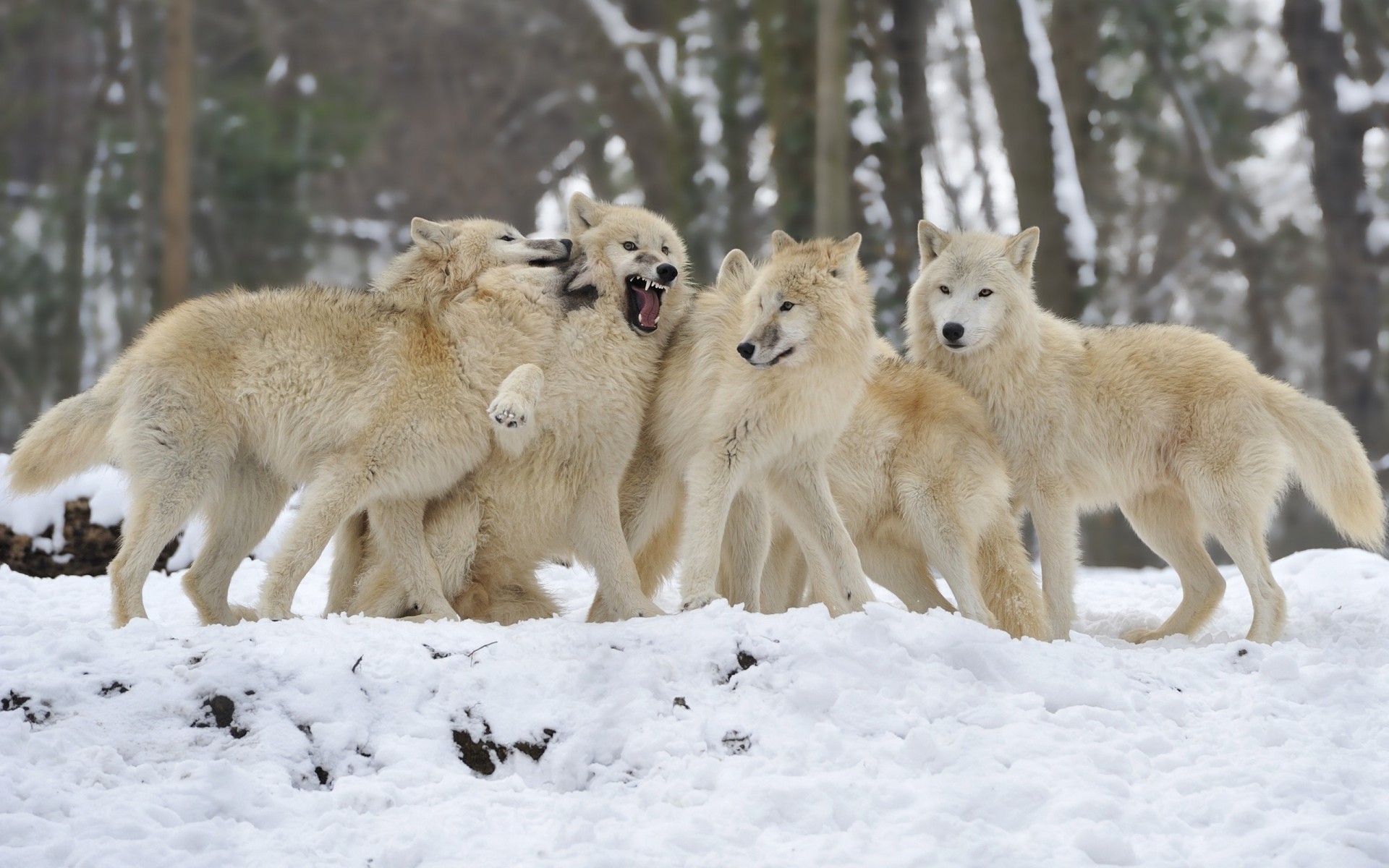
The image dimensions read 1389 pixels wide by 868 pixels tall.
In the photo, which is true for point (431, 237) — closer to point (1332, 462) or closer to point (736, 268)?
point (736, 268)

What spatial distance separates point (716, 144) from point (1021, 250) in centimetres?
995

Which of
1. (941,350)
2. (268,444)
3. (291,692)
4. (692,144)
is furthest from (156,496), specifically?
(692,144)

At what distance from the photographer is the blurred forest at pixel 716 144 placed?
13641 mm

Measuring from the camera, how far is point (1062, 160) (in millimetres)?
11508

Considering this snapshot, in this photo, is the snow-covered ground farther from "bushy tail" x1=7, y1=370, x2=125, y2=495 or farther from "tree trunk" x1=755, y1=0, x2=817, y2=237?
"tree trunk" x1=755, y1=0, x2=817, y2=237

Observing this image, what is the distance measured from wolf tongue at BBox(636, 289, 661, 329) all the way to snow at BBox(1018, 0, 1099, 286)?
628cm

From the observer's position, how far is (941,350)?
22.2ft

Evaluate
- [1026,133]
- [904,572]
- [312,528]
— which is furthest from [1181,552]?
[1026,133]

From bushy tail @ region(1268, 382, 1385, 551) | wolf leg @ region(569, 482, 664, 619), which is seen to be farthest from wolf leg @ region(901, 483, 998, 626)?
bushy tail @ region(1268, 382, 1385, 551)

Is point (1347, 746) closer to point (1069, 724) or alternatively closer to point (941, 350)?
point (1069, 724)

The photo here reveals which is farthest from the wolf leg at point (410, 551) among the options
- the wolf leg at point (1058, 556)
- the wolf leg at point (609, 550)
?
the wolf leg at point (1058, 556)

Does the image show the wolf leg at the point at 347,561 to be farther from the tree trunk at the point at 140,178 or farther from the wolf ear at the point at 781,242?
the tree trunk at the point at 140,178

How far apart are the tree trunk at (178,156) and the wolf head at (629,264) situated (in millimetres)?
12952

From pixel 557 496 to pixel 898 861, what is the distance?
2762 millimetres
